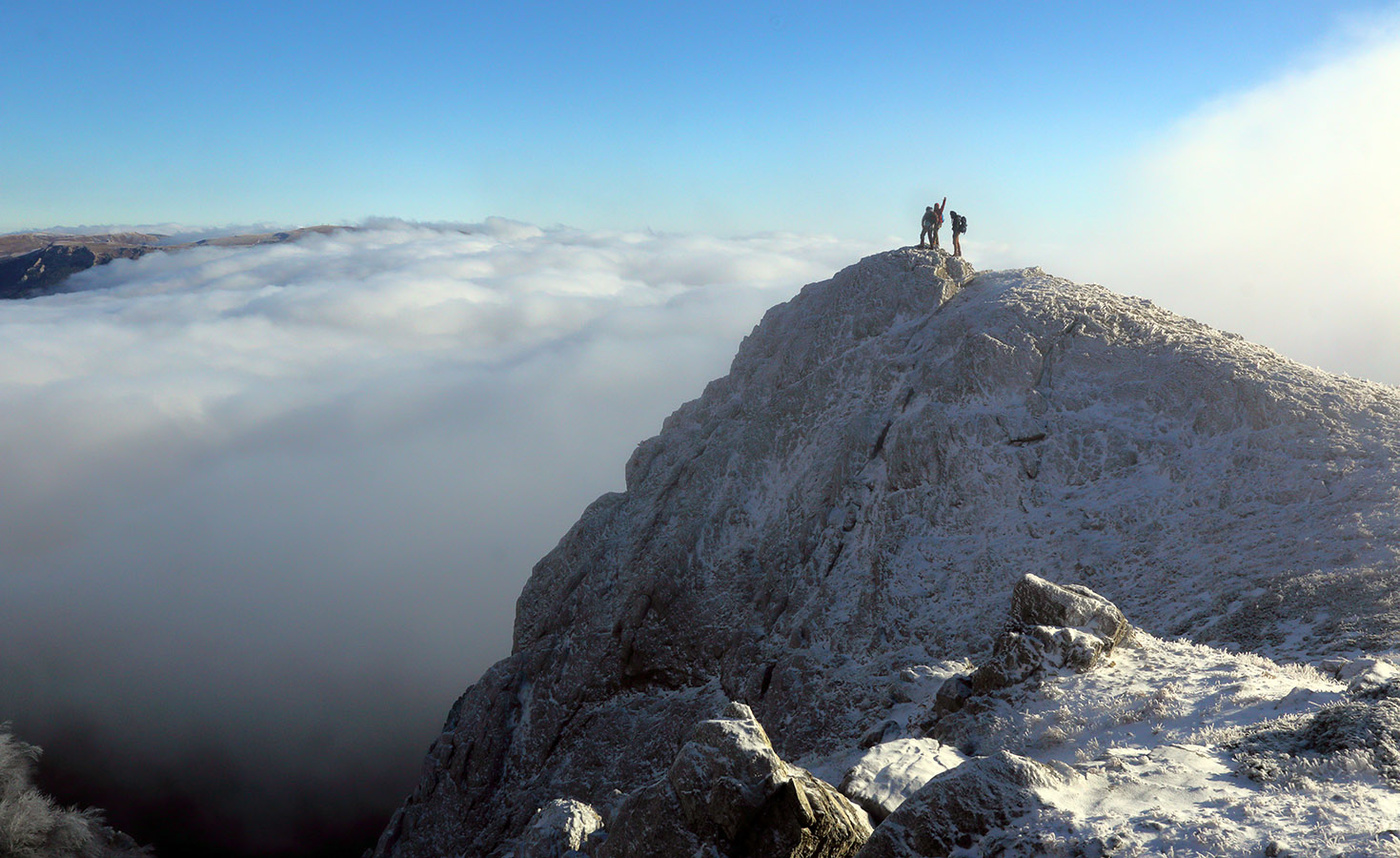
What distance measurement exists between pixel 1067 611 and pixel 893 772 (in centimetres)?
713

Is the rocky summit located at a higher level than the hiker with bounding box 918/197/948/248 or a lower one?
lower

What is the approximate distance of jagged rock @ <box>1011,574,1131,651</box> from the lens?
787 inches

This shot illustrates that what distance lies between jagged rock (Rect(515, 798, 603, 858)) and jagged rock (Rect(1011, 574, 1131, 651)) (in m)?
11.1

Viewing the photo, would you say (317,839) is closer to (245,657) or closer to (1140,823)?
(245,657)

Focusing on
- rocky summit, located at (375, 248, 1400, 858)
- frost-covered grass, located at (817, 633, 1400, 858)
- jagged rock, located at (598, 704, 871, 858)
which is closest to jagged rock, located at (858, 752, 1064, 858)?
rocky summit, located at (375, 248, 1400, 858)

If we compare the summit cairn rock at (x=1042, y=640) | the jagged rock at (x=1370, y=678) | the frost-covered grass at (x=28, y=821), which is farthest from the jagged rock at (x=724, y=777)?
the frost-covered grass at (x=28, y=821)

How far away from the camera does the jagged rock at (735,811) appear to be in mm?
13414

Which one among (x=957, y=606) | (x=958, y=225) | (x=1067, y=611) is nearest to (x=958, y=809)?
(x=1067, y=611)

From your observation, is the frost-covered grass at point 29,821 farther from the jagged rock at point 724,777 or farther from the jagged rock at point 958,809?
the jagged rock at point 958,809

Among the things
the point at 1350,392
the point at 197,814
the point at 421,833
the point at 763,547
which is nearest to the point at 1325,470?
the point at 1350,392

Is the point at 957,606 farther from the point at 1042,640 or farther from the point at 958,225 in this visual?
the point at 958,225

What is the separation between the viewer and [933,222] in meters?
46.4

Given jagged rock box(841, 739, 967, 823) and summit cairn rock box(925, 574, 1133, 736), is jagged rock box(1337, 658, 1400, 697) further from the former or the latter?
jagged rock box(841, 739, 967, 823)

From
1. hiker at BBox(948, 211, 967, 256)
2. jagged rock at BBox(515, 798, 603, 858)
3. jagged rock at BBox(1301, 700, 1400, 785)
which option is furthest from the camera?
hiker at BBox(948, 211, 967, 256)
